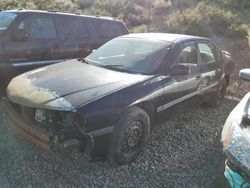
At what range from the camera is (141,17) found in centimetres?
1391

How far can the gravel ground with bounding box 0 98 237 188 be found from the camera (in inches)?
129

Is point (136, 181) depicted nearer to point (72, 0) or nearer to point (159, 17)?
point (159, 17)

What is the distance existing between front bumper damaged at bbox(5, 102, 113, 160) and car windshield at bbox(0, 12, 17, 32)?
265 centimetres

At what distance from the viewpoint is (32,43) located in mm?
5621

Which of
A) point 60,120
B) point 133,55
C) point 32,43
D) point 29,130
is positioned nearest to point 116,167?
point 60,120

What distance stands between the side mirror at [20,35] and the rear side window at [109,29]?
1798 mm

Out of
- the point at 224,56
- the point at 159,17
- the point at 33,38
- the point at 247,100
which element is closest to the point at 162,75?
the point at 247,100

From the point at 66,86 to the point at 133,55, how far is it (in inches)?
50.9

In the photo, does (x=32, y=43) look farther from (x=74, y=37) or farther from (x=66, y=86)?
(x=66, y=86)

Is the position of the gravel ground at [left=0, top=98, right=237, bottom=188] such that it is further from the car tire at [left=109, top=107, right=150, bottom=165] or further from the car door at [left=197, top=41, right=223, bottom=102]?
the car door at [left=197, top=41, right=223, bottom=102]

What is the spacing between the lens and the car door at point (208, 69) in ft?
16.4

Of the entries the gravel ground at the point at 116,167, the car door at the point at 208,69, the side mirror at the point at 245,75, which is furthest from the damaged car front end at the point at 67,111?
the car door at the point at 208,69

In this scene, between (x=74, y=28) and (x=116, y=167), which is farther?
(x=74, y=28)

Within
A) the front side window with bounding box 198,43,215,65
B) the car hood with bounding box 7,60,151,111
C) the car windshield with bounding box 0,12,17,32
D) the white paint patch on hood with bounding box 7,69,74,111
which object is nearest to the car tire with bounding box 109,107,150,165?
the car hood with bounding box 7,60,151,111
